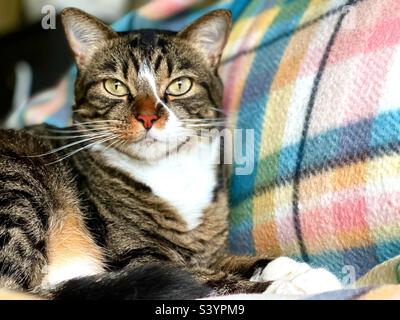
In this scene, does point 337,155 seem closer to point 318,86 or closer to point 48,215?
point 318,86

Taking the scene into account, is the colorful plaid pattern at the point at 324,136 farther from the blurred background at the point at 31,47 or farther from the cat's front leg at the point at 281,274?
the blurred background at the point at 31,47

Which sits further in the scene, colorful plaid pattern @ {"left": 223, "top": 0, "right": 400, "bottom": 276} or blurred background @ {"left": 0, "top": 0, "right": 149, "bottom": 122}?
blurred background @ {"left": 0, "top": 0, "right": 149, "bottom": 122}

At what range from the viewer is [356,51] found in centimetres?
122

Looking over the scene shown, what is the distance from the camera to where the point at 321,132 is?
4.04 feet

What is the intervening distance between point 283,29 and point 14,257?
33.6 inches

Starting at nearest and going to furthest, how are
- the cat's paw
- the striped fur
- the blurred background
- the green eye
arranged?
the cat's paw, the striped fur, the green eye, the blurred background

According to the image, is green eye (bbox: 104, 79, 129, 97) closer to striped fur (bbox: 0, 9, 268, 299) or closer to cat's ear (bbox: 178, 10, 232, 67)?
striped fur (bbox: 0, 9, 268, 299)

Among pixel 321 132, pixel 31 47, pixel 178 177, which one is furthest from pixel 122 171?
pixel 31 47

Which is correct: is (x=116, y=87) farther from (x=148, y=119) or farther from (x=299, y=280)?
(x=299, y=280)

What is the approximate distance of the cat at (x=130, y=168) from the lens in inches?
47.2

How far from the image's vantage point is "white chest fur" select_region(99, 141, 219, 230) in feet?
4.33

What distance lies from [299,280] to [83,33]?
73 cm

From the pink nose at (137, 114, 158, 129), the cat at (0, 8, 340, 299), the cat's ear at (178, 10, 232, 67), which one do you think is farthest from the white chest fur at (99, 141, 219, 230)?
the cat's ear at (178, 10, 232, 67)

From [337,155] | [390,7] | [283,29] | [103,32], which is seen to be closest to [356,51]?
[390,7]
